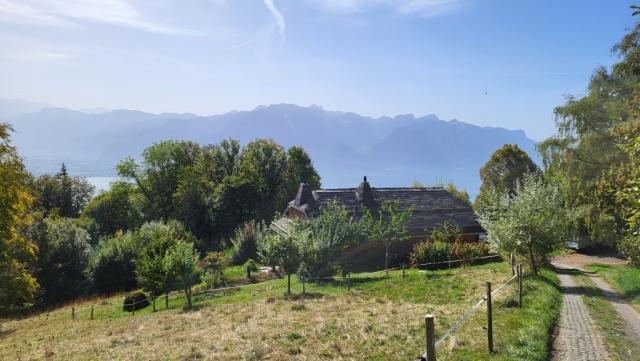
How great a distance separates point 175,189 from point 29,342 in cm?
4844

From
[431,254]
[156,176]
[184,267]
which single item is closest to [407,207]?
[431,254]

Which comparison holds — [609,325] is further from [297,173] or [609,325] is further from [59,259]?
[297,173]

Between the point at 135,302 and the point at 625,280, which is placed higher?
the point at 625,280

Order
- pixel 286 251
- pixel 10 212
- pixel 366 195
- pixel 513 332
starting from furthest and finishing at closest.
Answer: pixel 366 195, pixel 286 251, pixel 10 212, pixel 513 332

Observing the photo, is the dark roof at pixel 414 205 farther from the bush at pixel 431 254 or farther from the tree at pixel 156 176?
the tree at pixel 156 176

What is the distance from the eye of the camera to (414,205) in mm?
45438

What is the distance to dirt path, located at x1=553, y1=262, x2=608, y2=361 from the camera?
12906 millimetres

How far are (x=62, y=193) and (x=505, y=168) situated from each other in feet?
242

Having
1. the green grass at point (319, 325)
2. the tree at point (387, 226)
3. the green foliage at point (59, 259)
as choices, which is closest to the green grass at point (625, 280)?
the green grass at point (319, 325)

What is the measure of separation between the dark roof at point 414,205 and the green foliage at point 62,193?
47606mm

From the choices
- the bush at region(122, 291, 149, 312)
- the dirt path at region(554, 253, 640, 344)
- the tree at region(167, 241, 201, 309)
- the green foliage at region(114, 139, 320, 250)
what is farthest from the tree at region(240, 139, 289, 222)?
the dirt path at region(554, 253, 640, 344)

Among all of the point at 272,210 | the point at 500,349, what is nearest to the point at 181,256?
the point at 500,349

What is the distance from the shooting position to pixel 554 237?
2459cm

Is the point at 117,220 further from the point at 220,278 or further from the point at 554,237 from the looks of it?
the point at 554,237
